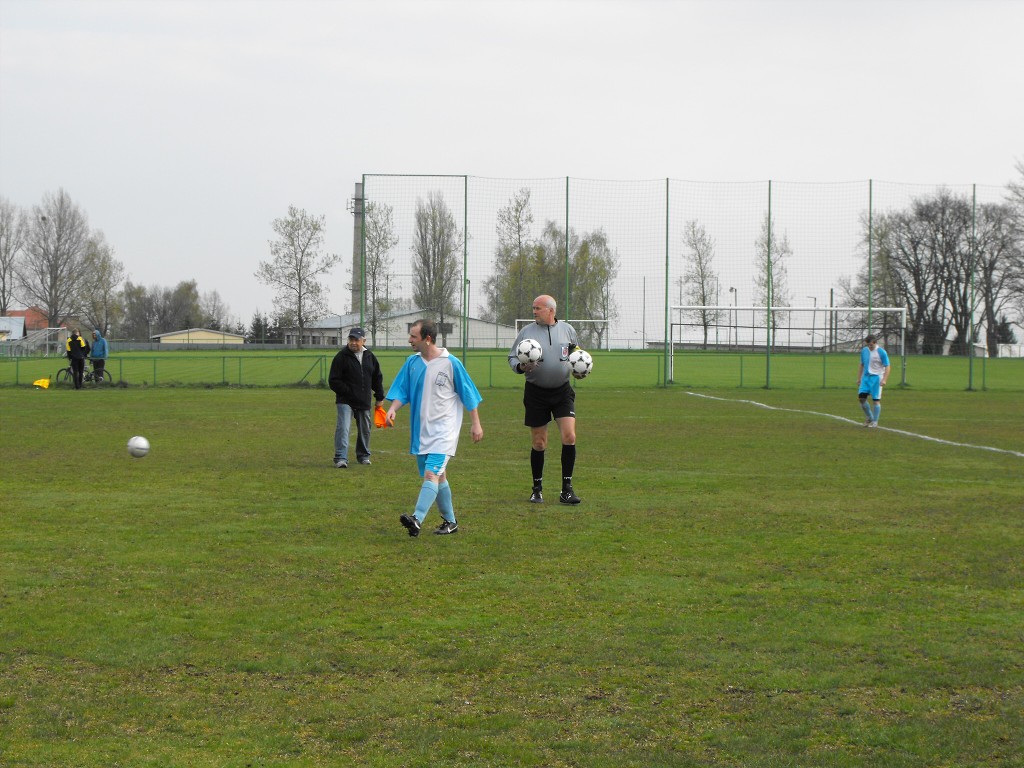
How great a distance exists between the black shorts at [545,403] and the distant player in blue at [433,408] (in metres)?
1.86

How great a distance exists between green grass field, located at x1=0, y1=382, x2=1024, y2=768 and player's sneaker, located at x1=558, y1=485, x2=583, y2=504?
9.9 inches

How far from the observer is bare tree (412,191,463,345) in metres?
37.2

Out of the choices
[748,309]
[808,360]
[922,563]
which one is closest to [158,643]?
[922,563]

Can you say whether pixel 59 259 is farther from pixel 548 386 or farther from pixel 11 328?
pixel 548 386

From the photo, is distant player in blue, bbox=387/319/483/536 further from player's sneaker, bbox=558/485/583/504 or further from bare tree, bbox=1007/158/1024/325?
bare tree, bbox=1007/158/1024/325

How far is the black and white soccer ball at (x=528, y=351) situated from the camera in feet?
36.9

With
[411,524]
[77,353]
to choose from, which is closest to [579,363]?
[411,524]

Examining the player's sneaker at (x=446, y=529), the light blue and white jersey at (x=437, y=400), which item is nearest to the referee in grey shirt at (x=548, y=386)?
the light blue and white jersey at (x=437, y=400)

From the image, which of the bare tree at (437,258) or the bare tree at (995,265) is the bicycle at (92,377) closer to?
the bare tree at (437,258)

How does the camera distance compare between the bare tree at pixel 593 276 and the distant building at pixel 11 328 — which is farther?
the distant building at pixel 11 328

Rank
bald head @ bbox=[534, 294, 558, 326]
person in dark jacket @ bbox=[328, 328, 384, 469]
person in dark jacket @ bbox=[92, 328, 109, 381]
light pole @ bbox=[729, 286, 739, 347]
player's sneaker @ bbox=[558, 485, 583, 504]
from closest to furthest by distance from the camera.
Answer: bald head @ bbox=[534, 294, 558, 326], player's sneaker @ bbox=[558, 485, 583, 504], person in dark jacket @ bbox=[328, 328, 384, 469], person in dark jacket @ bbox=[92, 328, 109, 381], light pole @ bbox=[729, 286, 739, 347]

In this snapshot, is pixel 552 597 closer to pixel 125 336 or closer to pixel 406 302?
pixel 406 302

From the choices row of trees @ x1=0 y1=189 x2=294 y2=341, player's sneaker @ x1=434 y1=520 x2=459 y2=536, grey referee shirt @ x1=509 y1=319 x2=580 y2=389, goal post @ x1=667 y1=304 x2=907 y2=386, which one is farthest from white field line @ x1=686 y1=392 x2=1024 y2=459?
row of trees @ x1=0 y1=189 x2=294 y2=341

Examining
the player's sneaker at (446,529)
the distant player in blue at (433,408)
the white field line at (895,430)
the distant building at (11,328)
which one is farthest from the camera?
the distant building at (11,328)
